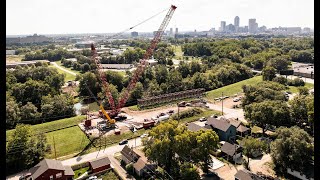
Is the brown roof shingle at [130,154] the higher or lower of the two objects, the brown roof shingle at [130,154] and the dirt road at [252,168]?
the higher

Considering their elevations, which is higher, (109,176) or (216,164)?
(216,164)

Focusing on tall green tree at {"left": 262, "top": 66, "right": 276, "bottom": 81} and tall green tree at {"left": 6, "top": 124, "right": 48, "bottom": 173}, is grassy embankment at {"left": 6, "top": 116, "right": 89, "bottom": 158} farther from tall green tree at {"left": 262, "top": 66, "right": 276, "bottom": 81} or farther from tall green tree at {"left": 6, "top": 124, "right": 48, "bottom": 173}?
tall green tree at {"left": 262, "top": 66, "right": 276, "bottom": 81}

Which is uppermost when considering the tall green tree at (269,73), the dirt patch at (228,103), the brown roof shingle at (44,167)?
the tall green tree at (269,73)

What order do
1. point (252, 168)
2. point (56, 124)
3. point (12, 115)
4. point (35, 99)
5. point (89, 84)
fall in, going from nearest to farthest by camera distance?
point (252, 168), point (12, 115), point (56, 124), point (35, 99), point (89, 84)

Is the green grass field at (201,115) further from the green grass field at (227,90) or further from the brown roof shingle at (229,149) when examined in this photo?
the brown roof shingle at (229,149)

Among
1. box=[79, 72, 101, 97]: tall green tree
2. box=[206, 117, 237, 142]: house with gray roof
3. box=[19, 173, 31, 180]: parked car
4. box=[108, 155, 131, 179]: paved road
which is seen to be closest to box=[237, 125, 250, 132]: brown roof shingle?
box=[206, 117, 237, 142]: house with gray roof

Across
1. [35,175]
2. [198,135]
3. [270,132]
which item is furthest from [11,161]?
[270,132]

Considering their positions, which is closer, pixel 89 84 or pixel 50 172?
pixel 50 172

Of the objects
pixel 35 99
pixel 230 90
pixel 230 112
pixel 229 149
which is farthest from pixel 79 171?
pixel 230 90

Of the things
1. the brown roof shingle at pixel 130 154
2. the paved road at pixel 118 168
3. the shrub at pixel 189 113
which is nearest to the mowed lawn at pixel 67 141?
the paved road at pixel 118 168

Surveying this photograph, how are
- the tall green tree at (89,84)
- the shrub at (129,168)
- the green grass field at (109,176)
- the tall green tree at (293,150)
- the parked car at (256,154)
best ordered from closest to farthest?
the tall green tree at (293,150), the green grass field at (109,176), the shrub at (129,168), the parked car at (256,154), the tall green tree at (89,84)

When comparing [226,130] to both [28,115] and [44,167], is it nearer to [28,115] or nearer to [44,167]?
[44,167]
